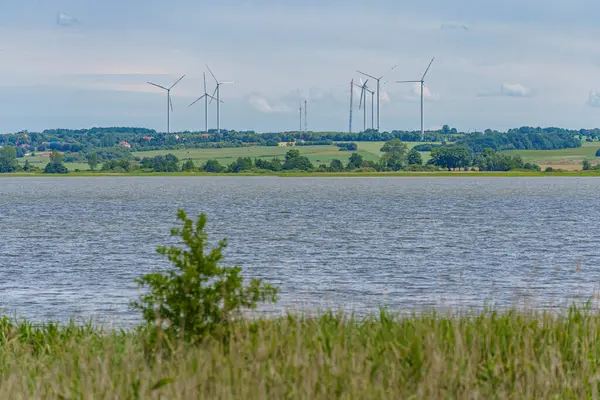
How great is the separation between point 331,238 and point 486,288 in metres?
33.6

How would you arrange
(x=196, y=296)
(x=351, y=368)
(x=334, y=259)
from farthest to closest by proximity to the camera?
1. (x=334, y=259)
2. (x=196, y=296)
3. (x=351, y=368)

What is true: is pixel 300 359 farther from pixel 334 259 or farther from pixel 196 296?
pixel 334 259

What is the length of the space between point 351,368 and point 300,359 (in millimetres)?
591

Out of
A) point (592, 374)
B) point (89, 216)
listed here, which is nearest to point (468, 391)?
point (592, 374)

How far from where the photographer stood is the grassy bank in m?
10.2

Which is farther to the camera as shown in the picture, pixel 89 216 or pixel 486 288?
pixel 89 216

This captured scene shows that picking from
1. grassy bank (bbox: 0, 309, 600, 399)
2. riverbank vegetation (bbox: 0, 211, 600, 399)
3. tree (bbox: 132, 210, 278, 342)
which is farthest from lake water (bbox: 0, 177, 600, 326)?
grassy bank (bbox: 0, 309, 600, 399)

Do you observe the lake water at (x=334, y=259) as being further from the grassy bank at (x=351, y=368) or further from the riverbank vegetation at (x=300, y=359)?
the grassy bank at (x=351, y=368)

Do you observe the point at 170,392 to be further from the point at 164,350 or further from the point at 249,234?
the point at 249,234

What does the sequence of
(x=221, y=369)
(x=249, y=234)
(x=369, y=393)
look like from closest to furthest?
(x=369, y=393) → (x=221, y=369) → (x=249, y=234)

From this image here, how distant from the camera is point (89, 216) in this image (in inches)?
4353

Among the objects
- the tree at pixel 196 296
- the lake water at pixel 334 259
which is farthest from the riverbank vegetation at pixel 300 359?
the lake water at pixel 334 259

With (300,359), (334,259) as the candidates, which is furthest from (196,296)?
(334,259)

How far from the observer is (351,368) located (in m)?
10.6
